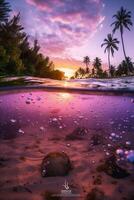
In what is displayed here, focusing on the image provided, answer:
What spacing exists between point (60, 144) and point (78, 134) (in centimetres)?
78

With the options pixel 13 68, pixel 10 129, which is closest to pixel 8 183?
pixel 10 129

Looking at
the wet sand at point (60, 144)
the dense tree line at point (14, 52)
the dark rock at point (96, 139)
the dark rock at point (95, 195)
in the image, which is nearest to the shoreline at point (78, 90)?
the wet sand at point (60, 144)

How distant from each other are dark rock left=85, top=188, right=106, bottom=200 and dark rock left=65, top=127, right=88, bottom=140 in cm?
204

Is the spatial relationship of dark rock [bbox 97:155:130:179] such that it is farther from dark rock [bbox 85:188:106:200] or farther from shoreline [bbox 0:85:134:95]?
shoreline [bbox 0:85:134:95]

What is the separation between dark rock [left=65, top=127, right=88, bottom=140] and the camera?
217 inches

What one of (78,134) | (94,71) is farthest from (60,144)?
(94,71)

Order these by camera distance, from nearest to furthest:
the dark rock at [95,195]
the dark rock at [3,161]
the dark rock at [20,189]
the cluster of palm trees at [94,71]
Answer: the dark rock at [95,195] → the dark rock at [20,189] → the dark rock at [3,161] → the cluster of palm trees at [94,71]

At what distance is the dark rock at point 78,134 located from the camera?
5514mm

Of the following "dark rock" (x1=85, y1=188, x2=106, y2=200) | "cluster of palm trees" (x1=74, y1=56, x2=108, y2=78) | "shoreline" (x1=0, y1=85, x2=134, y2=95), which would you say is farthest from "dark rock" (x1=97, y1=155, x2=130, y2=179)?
"cluster of palm trees" (x1=74, y1=56, x2=108, y2=78)

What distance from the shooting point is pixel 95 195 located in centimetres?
341

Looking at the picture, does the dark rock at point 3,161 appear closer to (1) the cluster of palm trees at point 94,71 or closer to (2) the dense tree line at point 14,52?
(2) the dense tree line at point 14,52

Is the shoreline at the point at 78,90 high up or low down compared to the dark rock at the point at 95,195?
up

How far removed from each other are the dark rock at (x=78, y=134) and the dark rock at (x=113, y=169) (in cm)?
137

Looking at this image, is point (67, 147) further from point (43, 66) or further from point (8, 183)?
point (43, 66)
